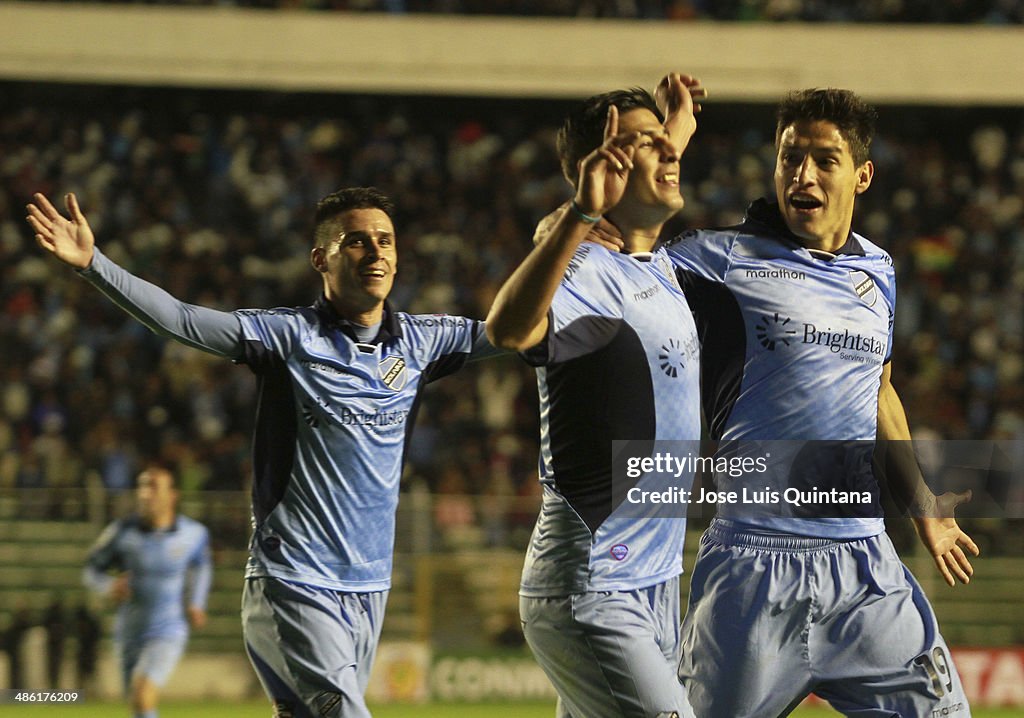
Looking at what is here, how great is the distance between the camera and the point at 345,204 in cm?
587

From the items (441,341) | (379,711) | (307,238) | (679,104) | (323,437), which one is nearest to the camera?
(679,104)

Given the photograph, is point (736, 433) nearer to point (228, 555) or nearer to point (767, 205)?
point (767, 205)

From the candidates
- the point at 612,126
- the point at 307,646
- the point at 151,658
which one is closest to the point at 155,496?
the point at 151,658

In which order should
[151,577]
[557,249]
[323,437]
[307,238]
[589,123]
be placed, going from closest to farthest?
[557,249] → [589,123] → [323,437] → [151,577] → [307,238]

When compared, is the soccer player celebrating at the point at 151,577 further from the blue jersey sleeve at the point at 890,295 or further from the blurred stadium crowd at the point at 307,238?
the blue jersey sleeve at the point at 890,295

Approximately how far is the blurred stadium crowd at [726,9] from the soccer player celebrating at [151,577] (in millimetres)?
11233

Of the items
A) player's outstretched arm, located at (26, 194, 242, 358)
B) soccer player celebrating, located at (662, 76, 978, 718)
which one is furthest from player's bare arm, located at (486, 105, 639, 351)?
player's outstretched arm, located at (26, 194, 242, 358)

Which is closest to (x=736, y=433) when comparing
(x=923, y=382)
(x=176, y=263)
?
(x=923, y=382)

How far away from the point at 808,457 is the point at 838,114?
111 cm

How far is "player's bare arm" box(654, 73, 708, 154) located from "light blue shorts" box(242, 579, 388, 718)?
204 cm

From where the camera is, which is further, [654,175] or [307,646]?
[307,646]

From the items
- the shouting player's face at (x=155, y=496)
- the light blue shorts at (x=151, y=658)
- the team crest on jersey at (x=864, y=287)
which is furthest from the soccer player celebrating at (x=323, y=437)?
the light blue shorts at (x=151, y=658)

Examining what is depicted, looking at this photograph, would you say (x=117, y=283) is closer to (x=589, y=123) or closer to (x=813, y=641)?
(x=589, y=123)

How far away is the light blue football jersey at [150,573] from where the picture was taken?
10.4 meters
